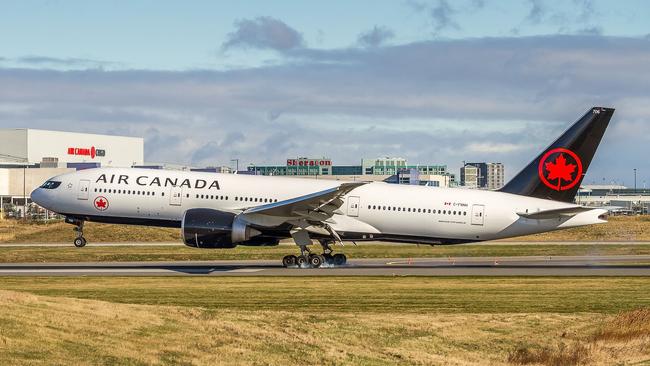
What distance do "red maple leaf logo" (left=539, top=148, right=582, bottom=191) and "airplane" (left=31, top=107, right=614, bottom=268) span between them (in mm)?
54

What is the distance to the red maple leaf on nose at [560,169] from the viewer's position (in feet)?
174

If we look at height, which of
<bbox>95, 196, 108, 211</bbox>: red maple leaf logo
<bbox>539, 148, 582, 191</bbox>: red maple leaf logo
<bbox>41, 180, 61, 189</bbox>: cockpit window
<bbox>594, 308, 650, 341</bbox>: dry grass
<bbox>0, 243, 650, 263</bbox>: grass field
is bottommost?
<bbox>594, 308, 650, 341</bbox>: dry grass

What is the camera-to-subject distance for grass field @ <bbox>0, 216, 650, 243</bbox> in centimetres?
8475

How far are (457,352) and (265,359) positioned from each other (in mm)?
5825

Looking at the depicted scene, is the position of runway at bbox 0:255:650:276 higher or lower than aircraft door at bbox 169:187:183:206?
lower

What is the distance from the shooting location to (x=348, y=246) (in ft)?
233

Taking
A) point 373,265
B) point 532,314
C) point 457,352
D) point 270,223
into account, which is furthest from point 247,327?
Answer: point 373,265

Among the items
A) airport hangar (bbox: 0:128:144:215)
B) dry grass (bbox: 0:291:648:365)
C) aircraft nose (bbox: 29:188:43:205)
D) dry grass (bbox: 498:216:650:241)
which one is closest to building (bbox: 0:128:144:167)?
airport hangar (bbox: 0:128:144:215)

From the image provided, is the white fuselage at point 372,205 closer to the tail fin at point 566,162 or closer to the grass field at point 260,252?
the tail fin at point 566,162

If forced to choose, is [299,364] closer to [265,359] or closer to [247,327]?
[265,359]

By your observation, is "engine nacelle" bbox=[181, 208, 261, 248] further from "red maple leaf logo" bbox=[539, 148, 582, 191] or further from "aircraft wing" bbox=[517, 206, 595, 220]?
"red maple leaf logo" bbox=[539, 148, 582, 191]

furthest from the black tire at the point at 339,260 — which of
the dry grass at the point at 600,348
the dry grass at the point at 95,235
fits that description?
the dry grass at the point at 95,235

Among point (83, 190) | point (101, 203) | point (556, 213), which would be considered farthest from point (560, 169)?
point (83, 190)

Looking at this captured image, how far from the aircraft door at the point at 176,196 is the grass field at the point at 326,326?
14.0 m
